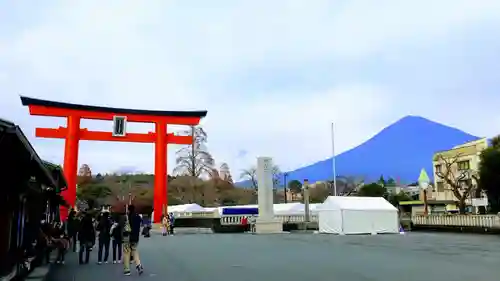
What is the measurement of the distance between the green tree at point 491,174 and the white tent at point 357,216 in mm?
10044

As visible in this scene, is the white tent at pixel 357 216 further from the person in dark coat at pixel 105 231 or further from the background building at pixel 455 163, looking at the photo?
the background building at pixel 455 163

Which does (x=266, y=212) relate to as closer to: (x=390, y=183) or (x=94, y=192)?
(x=94, y=192)

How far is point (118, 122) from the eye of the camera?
36875 mm

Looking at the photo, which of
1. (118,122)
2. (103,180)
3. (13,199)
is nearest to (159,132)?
(118,122)

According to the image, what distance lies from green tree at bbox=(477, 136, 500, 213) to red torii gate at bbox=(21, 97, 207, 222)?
22.4m

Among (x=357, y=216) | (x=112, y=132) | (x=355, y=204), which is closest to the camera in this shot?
(x=357, y=216)

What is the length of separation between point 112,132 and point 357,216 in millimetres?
19848

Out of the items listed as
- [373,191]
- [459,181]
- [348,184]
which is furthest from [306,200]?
[348,184]

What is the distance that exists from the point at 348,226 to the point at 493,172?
13916 mm

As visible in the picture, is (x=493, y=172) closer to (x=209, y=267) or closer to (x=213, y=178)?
(x=209, y=267)

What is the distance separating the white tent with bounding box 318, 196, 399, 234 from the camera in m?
29.9

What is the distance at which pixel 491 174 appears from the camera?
3591 cm

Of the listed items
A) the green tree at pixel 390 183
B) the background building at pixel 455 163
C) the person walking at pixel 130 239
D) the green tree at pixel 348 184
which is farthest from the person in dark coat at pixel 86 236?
the green tree at pixel 390 183

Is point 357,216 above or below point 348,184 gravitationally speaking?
below
